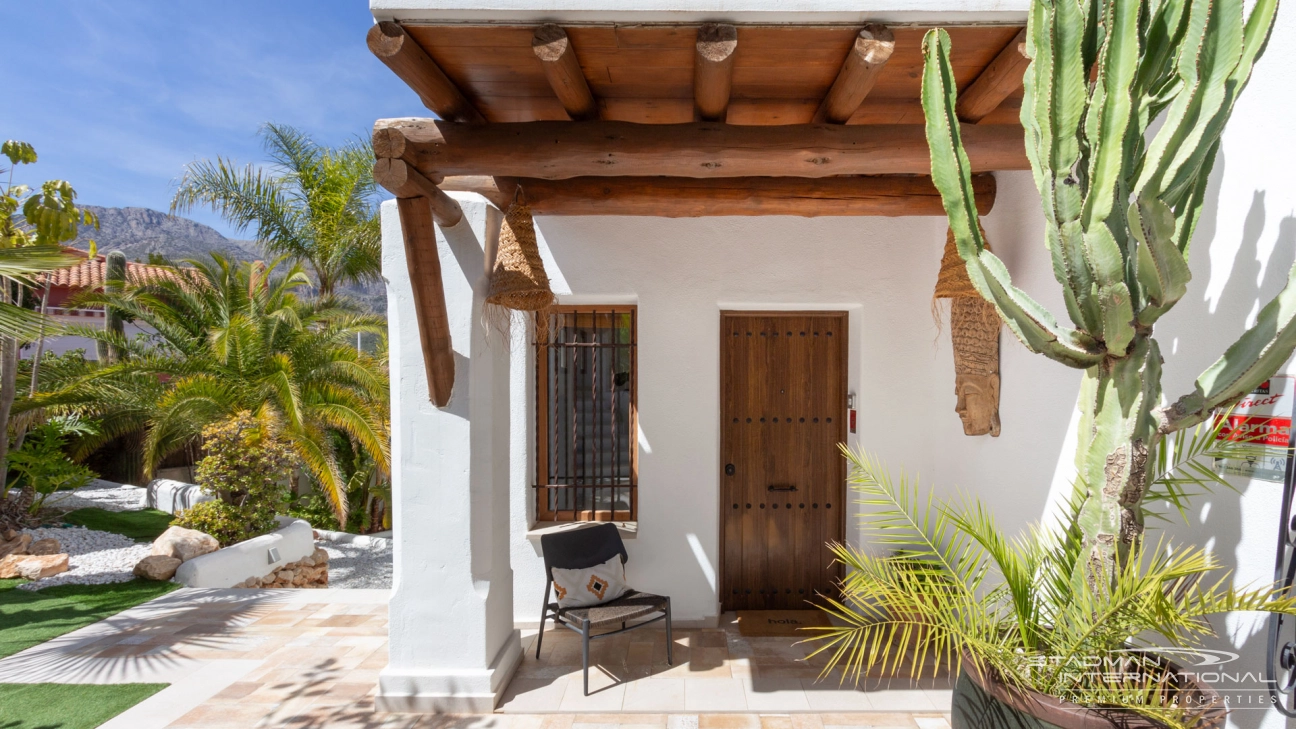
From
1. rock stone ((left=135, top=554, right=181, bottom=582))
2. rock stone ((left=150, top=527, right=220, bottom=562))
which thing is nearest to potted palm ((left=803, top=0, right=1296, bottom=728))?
rock stone ((left=135, top=554, right=181, bottom=582))

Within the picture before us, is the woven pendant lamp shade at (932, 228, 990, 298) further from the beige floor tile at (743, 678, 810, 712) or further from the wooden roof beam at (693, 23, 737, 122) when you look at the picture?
the beige floor tile at (743, 678, 810, 712)

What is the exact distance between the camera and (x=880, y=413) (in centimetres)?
479

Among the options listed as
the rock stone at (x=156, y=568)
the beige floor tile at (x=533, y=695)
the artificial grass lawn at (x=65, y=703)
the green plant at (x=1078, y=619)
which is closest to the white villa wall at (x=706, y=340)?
the beige floor tile at (x=533, y=695)

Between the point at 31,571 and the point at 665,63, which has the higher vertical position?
the point at 665,63

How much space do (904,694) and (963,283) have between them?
2.28m

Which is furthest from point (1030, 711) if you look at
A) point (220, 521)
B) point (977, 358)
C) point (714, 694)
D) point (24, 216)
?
point (24, 216)

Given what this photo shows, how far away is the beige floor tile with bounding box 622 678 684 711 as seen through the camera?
353 centimetres

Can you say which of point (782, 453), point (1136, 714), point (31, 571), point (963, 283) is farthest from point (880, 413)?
point (31, 571)

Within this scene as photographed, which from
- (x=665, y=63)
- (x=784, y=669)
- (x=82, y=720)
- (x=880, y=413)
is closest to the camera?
(x=665, y=63)

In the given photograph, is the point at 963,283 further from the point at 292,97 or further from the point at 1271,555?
the point at 292,97

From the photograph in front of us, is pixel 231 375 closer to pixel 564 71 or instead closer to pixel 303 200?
pixel 303 200

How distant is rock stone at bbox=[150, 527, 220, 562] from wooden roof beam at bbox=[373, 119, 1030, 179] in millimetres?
5088

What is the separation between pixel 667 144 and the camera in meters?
3.04

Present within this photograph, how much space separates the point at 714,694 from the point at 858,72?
126 inches
